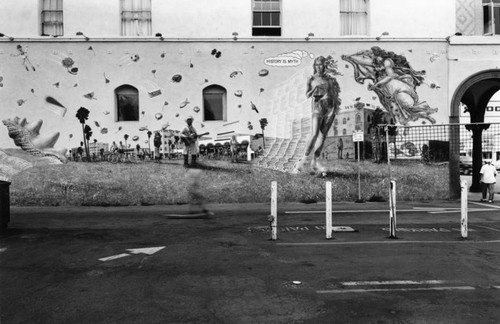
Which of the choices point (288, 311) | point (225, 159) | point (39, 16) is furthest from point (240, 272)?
point (39, 16)

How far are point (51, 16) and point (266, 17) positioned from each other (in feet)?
26.6

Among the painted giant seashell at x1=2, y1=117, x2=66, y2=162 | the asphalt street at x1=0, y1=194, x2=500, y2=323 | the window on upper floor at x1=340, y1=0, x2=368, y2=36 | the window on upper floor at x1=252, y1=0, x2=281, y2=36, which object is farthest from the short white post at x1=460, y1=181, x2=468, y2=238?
the painted giant seashell at x1=2, y1=117, x2=66, y2=162

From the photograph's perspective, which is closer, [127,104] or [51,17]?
[51,17]

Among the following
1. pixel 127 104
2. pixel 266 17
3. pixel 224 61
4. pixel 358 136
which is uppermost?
pixel 266 17

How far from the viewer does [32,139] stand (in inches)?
648

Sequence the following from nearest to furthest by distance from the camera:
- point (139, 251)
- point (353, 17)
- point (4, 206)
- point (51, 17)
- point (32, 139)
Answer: point (139, 251)
point (4, 206)
point (32, 139)
point (51, 17)
point (353, 17)

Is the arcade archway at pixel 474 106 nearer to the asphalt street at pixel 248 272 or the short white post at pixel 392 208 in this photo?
the asphalt street at pixel 248 272

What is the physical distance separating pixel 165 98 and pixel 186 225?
6916mm

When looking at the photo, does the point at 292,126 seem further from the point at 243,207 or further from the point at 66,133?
the point at 66,133

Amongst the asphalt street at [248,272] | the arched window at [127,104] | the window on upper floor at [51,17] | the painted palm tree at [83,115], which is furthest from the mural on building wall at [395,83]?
the window on upper floor at [51,17]

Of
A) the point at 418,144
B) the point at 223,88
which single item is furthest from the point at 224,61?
the point at 418,144

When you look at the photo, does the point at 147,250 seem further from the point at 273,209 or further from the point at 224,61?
the point at 224,61

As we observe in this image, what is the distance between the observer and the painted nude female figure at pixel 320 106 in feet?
55.6

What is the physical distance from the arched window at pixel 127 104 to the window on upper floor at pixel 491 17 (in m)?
13.9
